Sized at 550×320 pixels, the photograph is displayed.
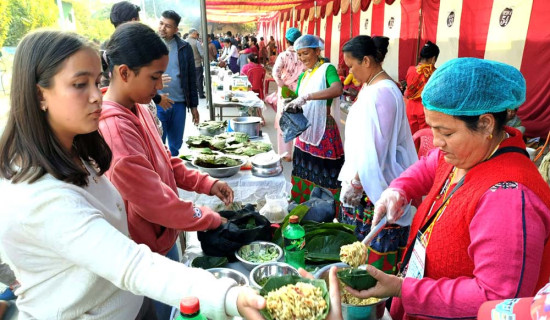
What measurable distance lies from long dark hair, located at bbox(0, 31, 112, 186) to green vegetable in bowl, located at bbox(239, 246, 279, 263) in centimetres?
102

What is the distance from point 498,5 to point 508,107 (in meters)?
4.96

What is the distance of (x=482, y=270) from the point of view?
110cm

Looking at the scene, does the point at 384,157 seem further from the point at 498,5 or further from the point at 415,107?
the point at 498,5

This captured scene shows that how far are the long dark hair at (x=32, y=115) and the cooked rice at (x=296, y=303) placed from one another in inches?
29.4

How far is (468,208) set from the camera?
46.5 inches

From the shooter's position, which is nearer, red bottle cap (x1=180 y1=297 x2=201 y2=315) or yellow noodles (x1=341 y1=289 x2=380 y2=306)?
red bottle cap (x1=180 y1=297 x2=201 y2=315)

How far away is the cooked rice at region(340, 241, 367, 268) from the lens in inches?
58.1

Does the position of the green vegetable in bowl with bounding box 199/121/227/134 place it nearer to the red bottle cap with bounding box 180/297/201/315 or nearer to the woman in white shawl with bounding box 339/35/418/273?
the woman in white shawl with bounding box 339/35/418/273

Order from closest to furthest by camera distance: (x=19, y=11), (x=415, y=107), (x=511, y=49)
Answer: (x=19, y=11) → (x=511, y=49) → (x=415, y=107)

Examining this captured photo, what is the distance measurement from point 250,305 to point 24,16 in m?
4.35

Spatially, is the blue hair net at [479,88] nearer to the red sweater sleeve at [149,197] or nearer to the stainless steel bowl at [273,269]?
the stainless steel bowl at [273,269]

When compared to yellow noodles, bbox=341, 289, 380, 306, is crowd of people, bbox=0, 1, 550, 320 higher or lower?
higher

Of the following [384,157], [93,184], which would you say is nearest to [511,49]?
[384,157]

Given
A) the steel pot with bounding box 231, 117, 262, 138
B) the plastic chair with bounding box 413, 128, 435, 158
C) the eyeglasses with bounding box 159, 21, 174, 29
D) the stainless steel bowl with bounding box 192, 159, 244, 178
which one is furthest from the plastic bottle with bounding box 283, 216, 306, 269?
the eyeglasses with bounding box 159, 21, 174, 29
